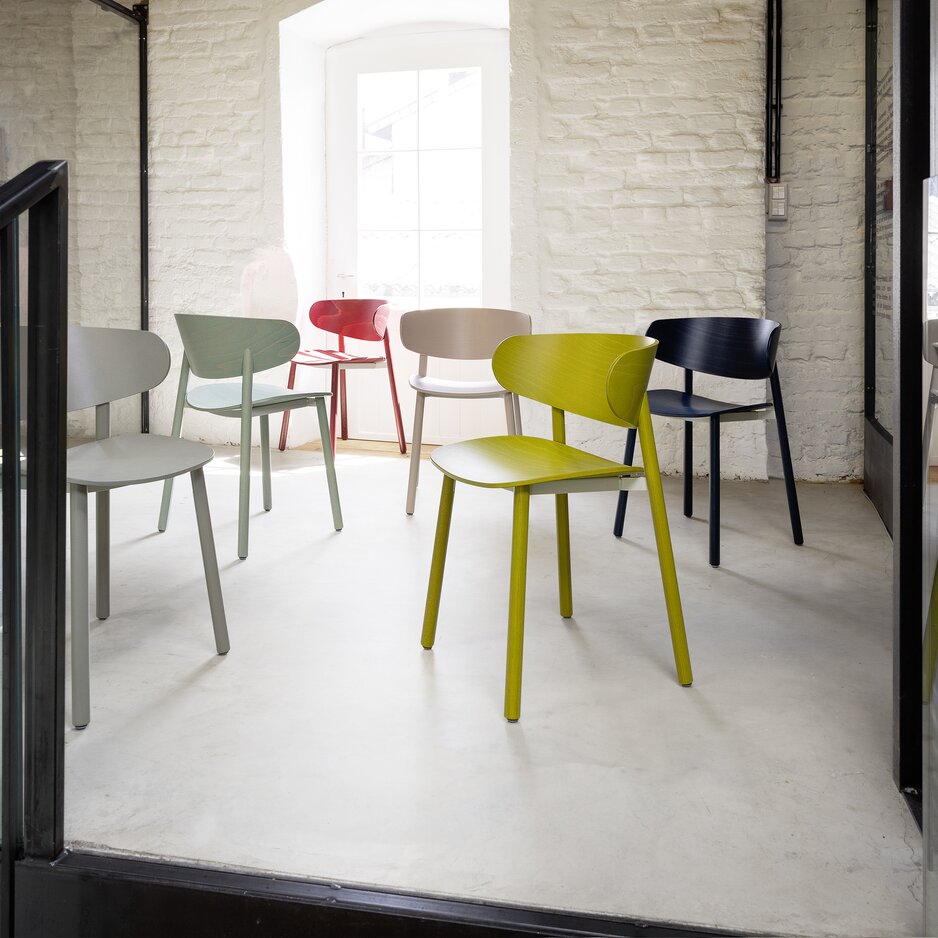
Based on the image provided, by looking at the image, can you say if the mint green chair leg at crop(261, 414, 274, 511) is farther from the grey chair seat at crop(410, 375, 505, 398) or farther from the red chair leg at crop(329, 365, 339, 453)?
the red chair leg at crop(329, 365, 339, 453)

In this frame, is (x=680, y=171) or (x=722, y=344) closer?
(x=722, y=344)

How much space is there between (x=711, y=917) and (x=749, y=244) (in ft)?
11.7

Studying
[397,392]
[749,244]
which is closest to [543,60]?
[749,244]

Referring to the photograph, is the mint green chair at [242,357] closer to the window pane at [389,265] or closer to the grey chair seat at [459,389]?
the grey chair seat at [459,389]

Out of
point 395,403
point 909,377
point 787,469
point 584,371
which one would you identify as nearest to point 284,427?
point 395,403

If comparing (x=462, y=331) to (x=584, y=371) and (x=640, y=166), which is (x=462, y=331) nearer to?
(x=640, y=166)

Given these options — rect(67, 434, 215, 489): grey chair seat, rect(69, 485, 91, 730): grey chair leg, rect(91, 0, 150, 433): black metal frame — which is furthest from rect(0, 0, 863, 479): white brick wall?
rect(69, 485, 91, 730): grey chair leg

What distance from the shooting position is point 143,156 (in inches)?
204

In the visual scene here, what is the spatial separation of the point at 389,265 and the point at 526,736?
4.09 meters

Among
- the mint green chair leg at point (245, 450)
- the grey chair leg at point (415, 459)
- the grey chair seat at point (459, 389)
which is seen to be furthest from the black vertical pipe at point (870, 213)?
the mint green chair leg at point (245, 450)

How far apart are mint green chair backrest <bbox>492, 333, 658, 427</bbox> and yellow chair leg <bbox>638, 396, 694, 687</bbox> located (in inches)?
2.0

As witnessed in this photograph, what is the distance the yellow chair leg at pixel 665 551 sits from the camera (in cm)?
197

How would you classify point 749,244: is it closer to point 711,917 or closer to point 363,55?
point 363,55

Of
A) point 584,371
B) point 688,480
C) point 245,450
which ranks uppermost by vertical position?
point 584,371
